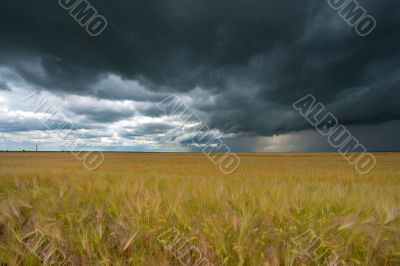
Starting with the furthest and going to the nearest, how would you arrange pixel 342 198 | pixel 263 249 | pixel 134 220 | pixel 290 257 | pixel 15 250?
1. pixel 342 198
2. pixel 134 220
3. pixel 15 250
4. pixel 263 249
5. pixel 290 257

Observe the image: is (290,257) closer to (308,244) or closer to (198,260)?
(308,244)

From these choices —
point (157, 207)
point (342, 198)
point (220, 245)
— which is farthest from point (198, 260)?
point (342, 198)

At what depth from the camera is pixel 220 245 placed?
232 centimetres

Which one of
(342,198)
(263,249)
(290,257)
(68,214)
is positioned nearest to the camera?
(290,257)

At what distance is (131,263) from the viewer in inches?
97.5

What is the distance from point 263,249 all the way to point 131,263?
1419mm

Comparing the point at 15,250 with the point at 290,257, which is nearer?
the point at 290,257

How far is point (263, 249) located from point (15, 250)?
269cm

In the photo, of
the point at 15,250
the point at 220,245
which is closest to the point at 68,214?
the point at 15,250

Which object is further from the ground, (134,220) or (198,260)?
(134,220)

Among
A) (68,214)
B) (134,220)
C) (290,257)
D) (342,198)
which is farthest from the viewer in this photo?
(342,198)

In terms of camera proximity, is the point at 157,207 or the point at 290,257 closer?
the point at 290,257

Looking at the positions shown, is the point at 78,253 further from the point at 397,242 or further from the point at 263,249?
the point at 397,242

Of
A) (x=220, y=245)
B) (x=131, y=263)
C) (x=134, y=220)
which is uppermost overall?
(x=134, y=220)
